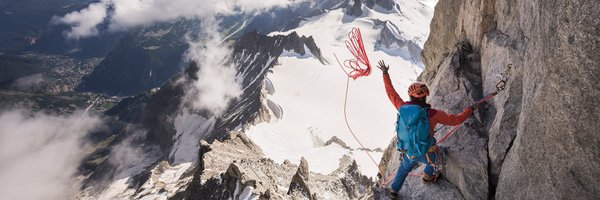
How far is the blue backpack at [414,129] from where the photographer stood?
10.6 metres

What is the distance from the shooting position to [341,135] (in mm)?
111125

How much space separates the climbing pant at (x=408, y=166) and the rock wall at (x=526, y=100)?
0.57 metres

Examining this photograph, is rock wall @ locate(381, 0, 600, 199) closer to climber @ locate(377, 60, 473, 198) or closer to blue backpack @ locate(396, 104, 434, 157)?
climber @ locate(377, 60, 473, 198)

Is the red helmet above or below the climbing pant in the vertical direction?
above

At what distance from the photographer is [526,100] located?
8.95 metres

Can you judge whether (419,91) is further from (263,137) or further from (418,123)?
(263,137)

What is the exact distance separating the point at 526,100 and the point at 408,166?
391 centimetres

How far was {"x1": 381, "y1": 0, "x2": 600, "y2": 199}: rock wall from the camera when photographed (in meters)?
6.76

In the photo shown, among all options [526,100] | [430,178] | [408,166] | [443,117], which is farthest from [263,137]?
[526,100]

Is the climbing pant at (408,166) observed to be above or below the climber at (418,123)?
below

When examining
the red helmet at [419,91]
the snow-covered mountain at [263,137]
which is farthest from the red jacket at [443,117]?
the snow-covered mountain at [263,137]

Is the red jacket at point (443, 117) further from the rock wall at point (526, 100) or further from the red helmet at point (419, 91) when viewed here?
the rock wall at point (526, 100)

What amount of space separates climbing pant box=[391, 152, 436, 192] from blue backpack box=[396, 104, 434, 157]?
1.49 ft

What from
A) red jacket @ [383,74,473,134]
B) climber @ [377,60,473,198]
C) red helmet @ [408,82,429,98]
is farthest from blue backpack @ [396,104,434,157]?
red helmet @ [408,82,429,98]
